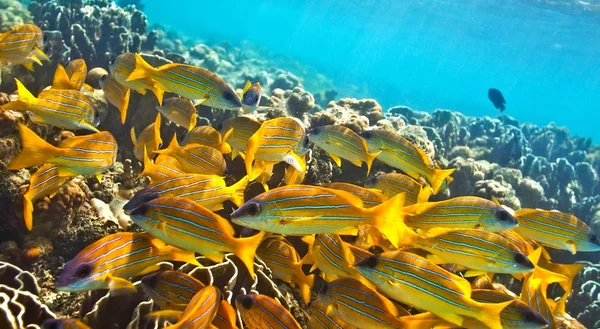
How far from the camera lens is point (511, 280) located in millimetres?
6035

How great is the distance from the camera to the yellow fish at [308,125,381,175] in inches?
158

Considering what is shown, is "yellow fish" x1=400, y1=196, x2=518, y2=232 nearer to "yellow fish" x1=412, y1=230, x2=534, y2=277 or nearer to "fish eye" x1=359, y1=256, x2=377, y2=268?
"yellow fish" x1=412, y1=230, x2=534, y2=277

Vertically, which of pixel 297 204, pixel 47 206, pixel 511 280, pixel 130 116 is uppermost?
pixel 297 204

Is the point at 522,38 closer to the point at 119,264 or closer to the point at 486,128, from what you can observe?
the point at 486,128

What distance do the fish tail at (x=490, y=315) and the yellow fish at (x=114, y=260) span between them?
185 centimetres

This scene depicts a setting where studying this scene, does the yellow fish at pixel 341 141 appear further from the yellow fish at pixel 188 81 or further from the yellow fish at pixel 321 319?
the yellow fish at pixel 321 319

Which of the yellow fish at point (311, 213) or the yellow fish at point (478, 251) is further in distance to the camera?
the yellow fish at point (478, 251)

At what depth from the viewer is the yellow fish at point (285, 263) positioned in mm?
3297

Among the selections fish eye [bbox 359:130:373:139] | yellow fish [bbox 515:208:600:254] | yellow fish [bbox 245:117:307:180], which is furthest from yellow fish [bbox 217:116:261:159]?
yellow fish [bbox 515:208:600:254]

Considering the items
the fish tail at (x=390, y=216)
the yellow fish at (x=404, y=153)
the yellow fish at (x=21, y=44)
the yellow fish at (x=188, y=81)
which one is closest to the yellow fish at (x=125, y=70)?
the yellow fish at (x=188, y=81)

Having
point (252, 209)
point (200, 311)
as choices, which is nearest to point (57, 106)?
point (252, 209)

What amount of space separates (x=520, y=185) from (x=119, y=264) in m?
11.9

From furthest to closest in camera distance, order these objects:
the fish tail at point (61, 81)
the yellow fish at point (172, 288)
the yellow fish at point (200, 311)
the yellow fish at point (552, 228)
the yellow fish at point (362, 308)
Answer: the fish tail at point (61, 81) < the yellow fish at point (552, 228) < the yellow fish at point (172, 288) < the yellow fish at point (362, 308) < the yellow fish at point (200, 311)

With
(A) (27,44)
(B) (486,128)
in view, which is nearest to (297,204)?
(A) (27,44)
